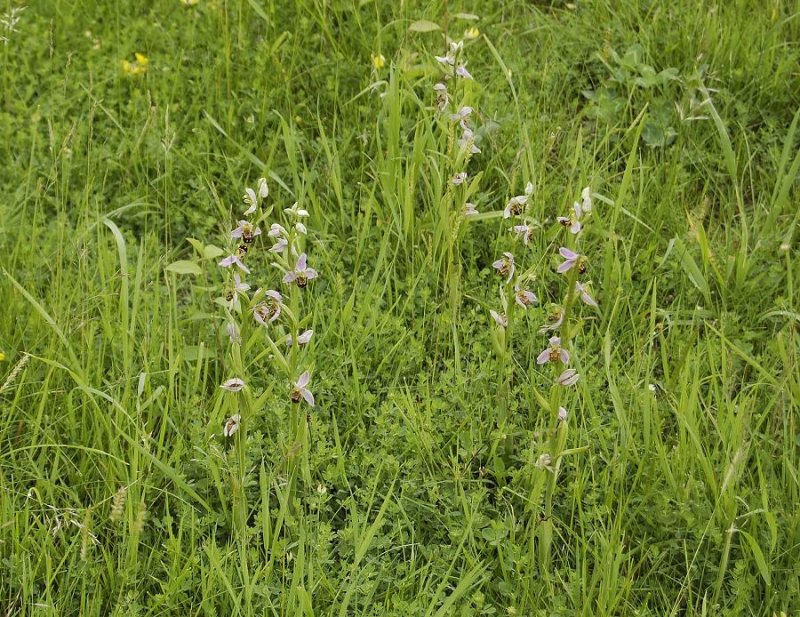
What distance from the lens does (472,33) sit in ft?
12.5

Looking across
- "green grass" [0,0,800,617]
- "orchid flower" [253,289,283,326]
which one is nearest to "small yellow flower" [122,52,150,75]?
"green grass" [0,0,800,617]

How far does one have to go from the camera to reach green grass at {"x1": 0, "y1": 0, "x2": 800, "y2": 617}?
2.33 m

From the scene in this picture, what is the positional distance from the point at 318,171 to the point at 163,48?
0.98 m

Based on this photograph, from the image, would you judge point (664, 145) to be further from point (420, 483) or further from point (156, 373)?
point (156, 373)

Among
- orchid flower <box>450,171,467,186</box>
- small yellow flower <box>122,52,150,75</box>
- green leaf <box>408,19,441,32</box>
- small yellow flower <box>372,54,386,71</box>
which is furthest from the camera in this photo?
small yellow flower <box>122,52,150,75</box>

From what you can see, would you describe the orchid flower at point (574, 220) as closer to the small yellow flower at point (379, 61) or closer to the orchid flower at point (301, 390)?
the orchid flower at point (301, 390)

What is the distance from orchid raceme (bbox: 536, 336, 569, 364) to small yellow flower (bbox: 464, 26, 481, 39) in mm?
1810

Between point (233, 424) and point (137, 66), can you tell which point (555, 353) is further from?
point (137, 66)

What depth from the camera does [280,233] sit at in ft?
7.45

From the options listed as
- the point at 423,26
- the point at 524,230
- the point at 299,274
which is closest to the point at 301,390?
the point at 299,274

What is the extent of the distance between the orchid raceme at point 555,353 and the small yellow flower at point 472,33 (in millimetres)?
1810

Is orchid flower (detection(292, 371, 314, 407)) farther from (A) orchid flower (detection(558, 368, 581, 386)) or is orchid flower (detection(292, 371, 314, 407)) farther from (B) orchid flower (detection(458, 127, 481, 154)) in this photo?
(B) orchid flower (detection(458, 127, 481, 154))

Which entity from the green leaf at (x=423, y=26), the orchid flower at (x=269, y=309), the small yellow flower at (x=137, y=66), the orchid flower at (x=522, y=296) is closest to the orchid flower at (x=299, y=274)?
the orchid flower at (x=269, y=309)

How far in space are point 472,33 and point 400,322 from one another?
1.48 metres
